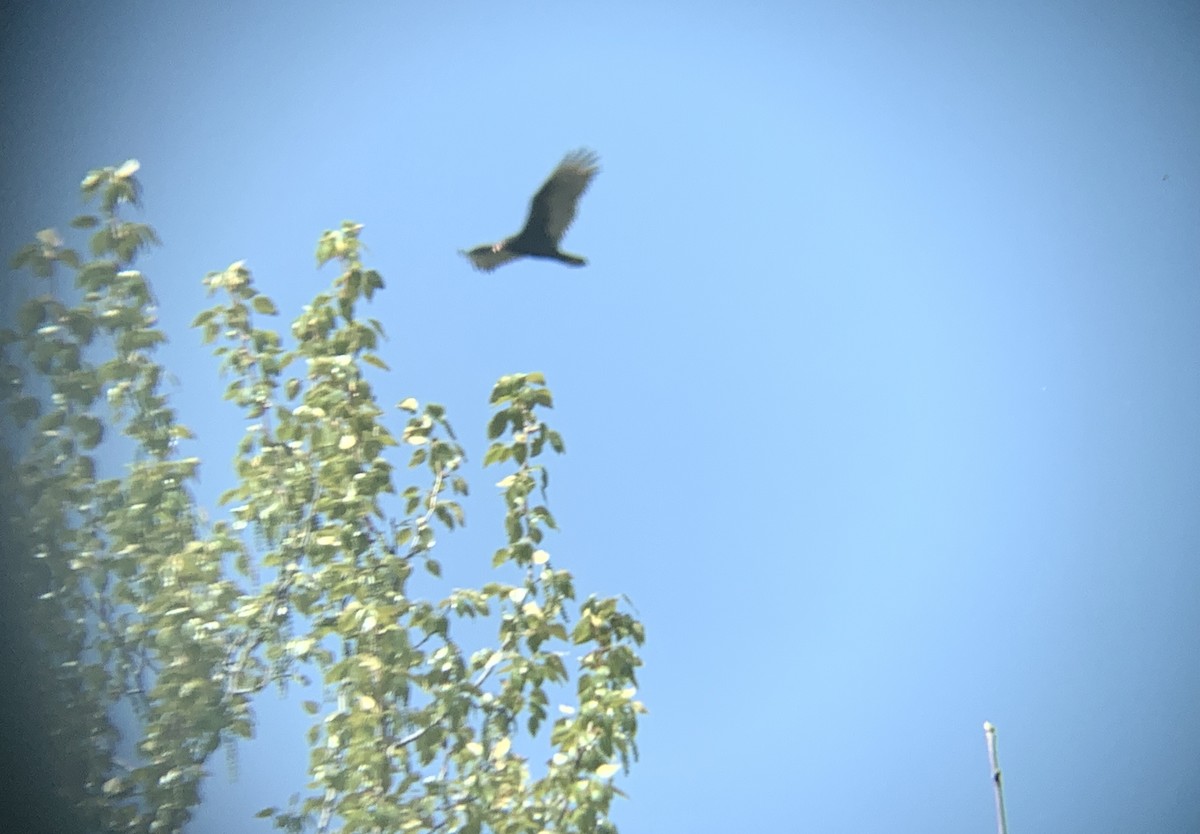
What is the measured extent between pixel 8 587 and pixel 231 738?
106cm

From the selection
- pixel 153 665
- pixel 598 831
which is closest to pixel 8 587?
pixel 153 665

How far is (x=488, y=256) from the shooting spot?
559 cm

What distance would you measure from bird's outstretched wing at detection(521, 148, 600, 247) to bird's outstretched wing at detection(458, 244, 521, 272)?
0.61ft

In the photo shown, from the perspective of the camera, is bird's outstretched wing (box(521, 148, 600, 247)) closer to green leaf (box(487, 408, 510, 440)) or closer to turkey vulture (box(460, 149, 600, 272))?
turkey vulture (box(460, 149, 600, 272))

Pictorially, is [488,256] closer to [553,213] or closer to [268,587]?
[553,213]

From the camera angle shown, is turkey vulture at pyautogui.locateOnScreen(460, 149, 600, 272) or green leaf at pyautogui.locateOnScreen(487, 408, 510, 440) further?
turkey vulture at pyautogui.locateOnScreen(460, 149, 600, 272)

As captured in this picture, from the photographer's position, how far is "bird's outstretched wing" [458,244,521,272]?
5.54 m

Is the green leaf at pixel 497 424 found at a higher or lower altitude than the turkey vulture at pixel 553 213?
lower

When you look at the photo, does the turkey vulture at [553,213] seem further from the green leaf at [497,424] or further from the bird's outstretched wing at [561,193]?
the green leaf at [497,424]

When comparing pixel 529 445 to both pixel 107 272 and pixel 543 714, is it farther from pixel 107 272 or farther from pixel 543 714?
pixel 107 272

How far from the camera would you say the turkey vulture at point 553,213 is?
5418mm

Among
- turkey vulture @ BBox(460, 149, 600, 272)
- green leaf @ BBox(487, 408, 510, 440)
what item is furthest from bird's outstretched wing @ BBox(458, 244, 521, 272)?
green leaf @ BBox(487, 408, 510, 440)

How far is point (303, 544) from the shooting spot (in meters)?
4.22

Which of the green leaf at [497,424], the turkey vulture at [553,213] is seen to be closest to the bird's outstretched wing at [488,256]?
the turkey vulture at [553,213]
